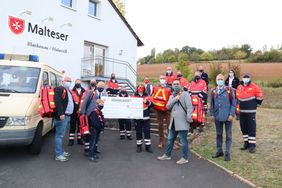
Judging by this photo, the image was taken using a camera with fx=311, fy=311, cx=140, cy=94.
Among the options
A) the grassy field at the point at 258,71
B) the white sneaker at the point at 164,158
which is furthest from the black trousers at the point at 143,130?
the grassy field at the point at 258,71

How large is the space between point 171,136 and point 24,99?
3.63m

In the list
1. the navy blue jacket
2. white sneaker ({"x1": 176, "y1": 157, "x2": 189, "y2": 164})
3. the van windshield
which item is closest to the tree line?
the navy blue jacket

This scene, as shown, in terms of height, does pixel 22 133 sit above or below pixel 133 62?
below

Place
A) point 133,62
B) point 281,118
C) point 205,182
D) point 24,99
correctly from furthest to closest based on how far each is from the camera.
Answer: point 133,62 < point 281,118 < point 24,99 < point 205,182

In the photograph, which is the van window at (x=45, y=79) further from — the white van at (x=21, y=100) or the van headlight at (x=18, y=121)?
the van headlight at (x=18, y=121)

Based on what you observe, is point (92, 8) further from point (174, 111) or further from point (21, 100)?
point (174, 111)

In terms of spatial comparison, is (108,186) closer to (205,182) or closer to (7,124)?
(205,182)

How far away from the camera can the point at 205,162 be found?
767 cm

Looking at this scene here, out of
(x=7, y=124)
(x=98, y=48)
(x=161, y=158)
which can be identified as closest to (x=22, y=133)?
(x=7, y=124)

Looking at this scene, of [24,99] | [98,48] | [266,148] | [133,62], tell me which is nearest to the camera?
[24,99]

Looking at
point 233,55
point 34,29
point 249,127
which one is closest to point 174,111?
point 249,127

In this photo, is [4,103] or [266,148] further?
[266,148]

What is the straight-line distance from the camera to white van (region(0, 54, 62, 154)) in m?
6.75

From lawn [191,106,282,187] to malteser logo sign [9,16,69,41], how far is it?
9.56 m
